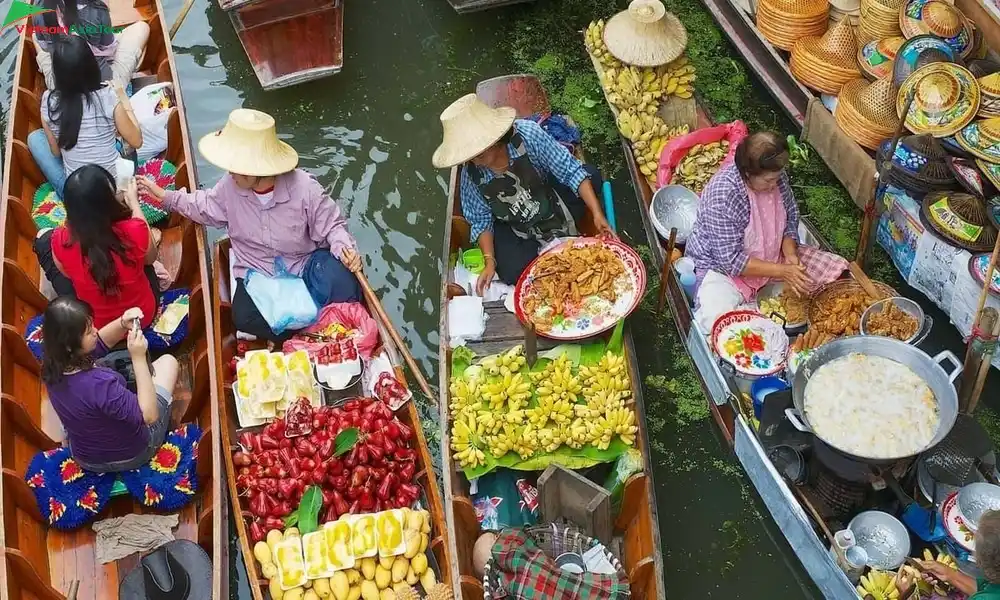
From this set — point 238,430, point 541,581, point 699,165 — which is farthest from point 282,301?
point 699,165

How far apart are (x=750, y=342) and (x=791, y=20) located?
269 cm

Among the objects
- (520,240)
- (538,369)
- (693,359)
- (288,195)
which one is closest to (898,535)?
(693,359)

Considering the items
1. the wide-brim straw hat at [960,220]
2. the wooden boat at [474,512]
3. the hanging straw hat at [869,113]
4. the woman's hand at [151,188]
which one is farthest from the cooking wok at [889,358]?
the woman's hand at [151,188]

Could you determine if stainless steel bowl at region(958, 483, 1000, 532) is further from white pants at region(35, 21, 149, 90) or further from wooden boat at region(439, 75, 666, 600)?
white pants at region(35, 21, 149, 90)

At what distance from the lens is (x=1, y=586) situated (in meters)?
3.72

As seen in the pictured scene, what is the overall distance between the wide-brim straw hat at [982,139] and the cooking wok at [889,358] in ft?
4.68

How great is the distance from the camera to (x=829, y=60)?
19.9 feet

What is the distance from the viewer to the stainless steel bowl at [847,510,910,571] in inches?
161

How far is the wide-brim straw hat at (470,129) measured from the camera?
15.5ft

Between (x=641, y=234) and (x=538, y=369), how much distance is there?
74.9 inches

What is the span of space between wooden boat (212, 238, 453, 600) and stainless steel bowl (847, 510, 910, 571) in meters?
1.82

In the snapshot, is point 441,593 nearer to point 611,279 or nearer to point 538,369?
point 538,369

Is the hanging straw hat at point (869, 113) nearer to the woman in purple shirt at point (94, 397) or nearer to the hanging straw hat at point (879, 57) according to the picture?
the hanging straw hat at point (879, 57)

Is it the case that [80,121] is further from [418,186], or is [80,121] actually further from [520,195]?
[520,195]
